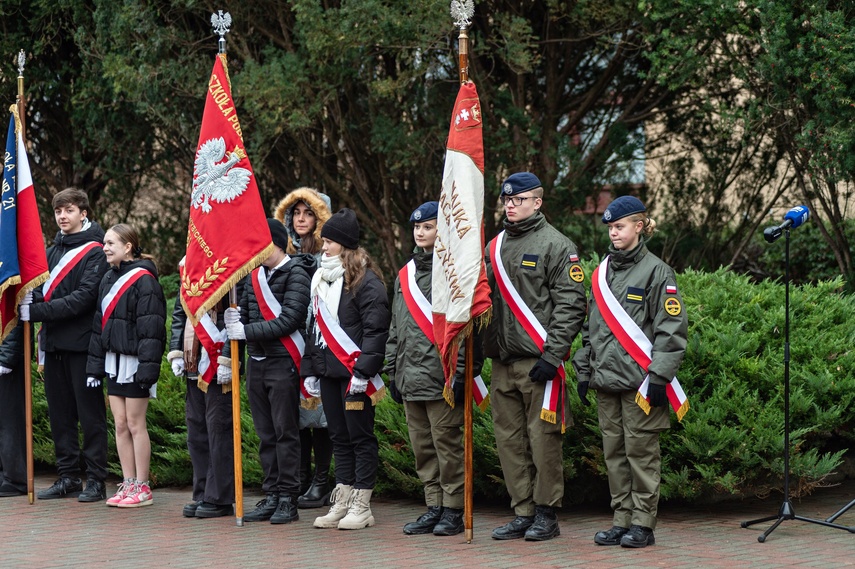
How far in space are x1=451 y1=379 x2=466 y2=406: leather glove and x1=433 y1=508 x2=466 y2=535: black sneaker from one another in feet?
2.22

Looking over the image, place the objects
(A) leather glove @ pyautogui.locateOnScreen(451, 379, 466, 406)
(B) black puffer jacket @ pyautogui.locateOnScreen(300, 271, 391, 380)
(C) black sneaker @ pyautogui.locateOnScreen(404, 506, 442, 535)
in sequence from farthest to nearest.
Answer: (B) black puffer jacket @ pyautogui.locateOnScreen(300, 271, 391, 380)
(C) black sneaker @ pyautogui.locateOnScreen(404, 506, 442, 535)
(A) leather glove @ pyautogui.locateOnScreen(451, 379, 466, 406)

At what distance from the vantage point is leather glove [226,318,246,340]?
7820 mm

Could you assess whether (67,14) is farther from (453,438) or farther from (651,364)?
(651,364)

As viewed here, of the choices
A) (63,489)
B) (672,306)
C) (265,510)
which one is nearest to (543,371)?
(672,306)

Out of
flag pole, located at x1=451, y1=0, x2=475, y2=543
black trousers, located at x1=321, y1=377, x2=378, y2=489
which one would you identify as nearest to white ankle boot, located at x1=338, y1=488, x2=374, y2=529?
black trousers, located at x1=321, y1=377, x2=378, y2=489

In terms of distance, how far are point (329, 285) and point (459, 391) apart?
1.16 meters

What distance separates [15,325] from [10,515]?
1475mm

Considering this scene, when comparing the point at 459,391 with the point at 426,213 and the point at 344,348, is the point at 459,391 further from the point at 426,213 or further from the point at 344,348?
the point at 426,213

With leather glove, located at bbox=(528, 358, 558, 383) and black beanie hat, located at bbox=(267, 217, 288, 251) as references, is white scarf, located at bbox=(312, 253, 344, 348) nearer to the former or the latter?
black beanie hat, located at bbox=(267, 217, 288, 251)

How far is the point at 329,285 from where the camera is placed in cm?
791

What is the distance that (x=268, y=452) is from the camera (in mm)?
8172

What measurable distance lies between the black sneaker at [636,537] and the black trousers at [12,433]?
16.4ft

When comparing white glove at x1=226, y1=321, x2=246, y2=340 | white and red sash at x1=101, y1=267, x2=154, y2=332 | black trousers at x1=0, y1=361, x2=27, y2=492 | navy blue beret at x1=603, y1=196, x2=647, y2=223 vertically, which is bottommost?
black trousers at x1=0, y1=361, x2=27, y2=492

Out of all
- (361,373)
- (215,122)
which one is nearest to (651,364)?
(361,373)
